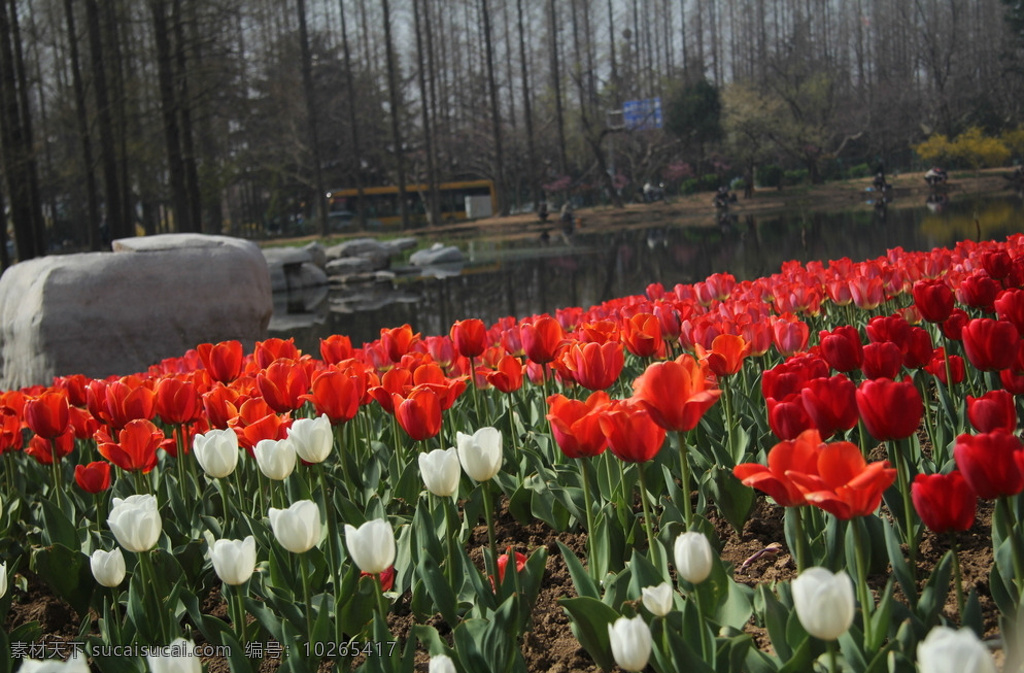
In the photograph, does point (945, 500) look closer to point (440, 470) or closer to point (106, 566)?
point (440, 470)

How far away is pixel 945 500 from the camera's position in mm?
1313

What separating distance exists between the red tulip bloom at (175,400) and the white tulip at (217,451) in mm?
584

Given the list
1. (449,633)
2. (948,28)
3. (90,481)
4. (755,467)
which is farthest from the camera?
(948,28)

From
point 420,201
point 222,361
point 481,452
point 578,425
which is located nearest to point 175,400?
point 222,361

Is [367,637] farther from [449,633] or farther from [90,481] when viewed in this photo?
[90,481]

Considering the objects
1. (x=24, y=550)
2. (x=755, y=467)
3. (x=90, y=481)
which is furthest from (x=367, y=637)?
(x=24, y=550)

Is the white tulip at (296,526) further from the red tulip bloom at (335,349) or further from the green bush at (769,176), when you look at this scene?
the green bush at (769,176)

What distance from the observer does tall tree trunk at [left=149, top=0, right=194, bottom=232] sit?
20.8m

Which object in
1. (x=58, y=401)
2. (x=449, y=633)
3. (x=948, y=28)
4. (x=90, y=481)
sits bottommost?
(x=449, y=633)

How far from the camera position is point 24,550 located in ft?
8.79

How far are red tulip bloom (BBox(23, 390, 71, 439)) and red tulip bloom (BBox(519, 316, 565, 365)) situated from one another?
136 centimetres

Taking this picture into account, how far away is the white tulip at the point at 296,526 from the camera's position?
1566 millimetres

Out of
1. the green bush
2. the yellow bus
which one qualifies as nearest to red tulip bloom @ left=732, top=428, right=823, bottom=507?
the yellow bus

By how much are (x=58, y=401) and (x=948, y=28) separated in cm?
6529
